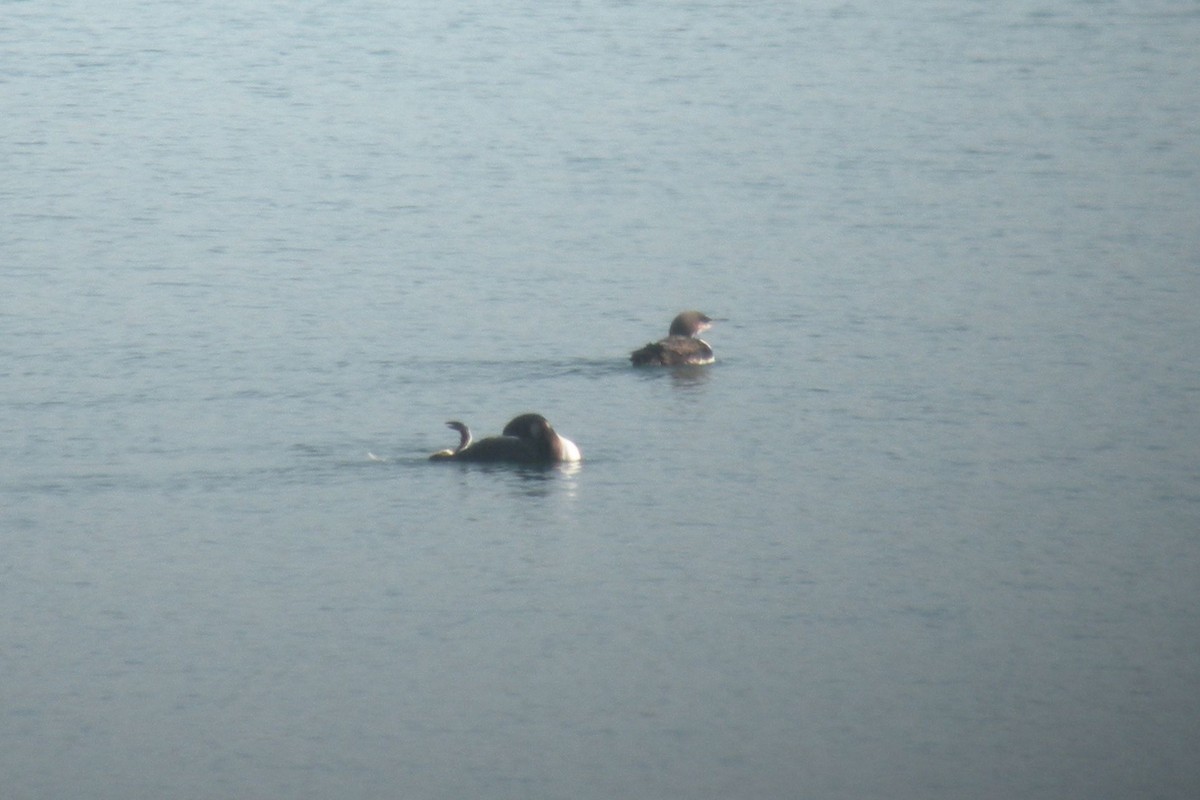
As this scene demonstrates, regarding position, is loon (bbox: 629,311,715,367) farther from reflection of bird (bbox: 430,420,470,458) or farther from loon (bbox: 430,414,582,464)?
reflection of bird (bbox: 430,420,470,458)

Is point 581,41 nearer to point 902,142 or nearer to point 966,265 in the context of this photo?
point 902,142

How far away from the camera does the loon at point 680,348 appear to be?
14.9 metres

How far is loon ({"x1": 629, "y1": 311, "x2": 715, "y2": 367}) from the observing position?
14891 mm

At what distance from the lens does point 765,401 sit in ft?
46.6

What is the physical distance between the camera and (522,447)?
12.7 meters

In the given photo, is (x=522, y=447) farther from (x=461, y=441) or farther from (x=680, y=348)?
(x=680, y=348)

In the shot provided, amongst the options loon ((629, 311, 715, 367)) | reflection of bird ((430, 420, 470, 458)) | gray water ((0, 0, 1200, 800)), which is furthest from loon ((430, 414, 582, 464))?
loon ((629, 311, 715, 367))

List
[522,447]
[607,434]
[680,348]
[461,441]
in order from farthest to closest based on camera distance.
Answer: [680,348]
[607,434]
[461,441]
[522,447]

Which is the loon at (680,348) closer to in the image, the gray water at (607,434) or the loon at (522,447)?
the gray water at (607,434)

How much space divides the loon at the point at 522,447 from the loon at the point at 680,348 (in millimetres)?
2231

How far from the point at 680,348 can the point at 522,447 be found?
8.53ft

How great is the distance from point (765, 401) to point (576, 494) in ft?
8.06

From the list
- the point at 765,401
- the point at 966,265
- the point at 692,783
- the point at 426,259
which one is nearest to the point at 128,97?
the point at 426,259

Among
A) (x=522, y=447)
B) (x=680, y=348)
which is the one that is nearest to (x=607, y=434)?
(x=522, y=447)
